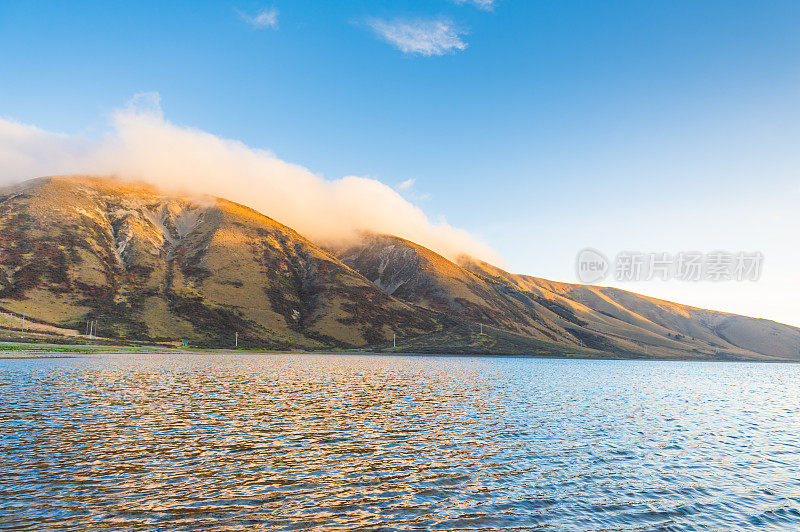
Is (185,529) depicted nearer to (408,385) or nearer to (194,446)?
(194,446)

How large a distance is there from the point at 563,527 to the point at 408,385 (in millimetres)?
64529

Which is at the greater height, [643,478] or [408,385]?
[643,478]

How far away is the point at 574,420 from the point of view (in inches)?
1953

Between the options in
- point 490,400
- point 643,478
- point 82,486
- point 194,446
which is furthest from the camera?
point 490,400

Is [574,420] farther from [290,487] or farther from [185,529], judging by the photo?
[185,529]

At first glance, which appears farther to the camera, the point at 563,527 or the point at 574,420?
the point at 574,420

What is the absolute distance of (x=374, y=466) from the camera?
28250 millimetres

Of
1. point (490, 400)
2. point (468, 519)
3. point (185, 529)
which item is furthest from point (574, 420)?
point (185, 529)

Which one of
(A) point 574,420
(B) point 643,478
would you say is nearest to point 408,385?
(A) point 574,420

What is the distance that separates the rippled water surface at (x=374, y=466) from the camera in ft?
66.1

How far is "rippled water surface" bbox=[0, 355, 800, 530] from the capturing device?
794 inches

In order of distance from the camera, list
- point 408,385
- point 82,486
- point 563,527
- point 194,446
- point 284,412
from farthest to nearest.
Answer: point 408,385 → point 284,412 → point 194,446 → point 82,486 → point 563,527

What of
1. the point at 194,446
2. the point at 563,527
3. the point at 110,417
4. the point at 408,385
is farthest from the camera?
the point at 408,385

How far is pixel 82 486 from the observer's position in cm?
2255
